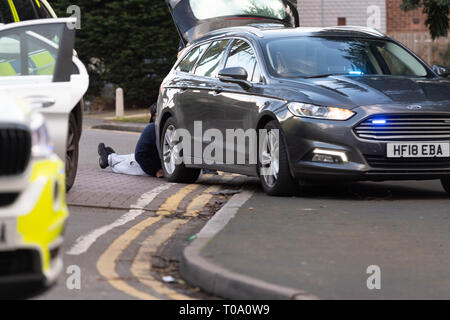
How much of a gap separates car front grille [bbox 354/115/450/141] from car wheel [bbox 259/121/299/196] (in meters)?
0.80

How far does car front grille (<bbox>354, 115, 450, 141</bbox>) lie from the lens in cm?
1056

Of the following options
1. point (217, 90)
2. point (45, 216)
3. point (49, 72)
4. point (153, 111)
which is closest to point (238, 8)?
point (153, 111)

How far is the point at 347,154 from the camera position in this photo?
10617 millimetres

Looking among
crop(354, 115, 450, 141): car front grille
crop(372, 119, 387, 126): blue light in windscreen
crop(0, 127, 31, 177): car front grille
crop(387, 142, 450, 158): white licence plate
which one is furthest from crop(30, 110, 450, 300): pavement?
crop(0, 127, 31, 177): car front grille

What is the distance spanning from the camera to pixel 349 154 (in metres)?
10.6

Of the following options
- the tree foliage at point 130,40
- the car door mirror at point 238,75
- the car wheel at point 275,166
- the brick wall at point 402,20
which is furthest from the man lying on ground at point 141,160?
the brick wall at point 402,20

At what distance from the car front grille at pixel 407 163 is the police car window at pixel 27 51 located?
3181mm

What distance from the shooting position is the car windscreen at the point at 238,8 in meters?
17.4

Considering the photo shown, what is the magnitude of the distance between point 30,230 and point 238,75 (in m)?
6.60

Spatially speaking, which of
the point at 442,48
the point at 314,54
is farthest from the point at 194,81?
the point at 442,48

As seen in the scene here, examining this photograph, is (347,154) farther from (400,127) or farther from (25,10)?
(25,10)

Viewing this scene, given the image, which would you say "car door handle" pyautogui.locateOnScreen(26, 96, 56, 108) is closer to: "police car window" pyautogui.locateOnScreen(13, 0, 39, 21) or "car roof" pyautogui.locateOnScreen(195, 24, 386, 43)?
"police car window" pyautogui.locateOnScreen(13, 0, 39, 21)

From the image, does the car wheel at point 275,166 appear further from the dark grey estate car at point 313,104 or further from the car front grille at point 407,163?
the car front grille at point 407,163

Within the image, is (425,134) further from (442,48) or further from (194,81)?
(442,48)
